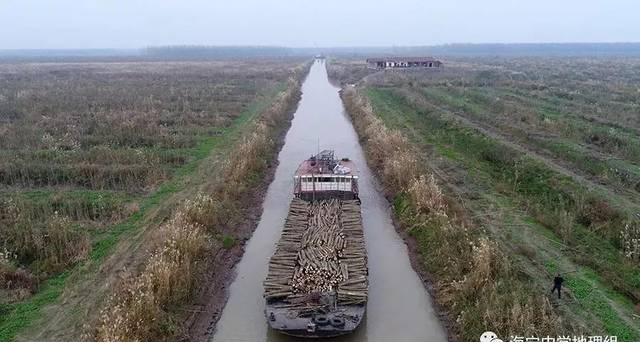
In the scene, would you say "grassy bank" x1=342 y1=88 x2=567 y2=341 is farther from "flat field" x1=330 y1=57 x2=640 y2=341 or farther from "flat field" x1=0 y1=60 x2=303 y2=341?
"flat field" x1=0 y1=60 x2=303 y2=341

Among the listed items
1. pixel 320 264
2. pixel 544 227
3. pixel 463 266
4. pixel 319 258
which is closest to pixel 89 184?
pixel 319 258

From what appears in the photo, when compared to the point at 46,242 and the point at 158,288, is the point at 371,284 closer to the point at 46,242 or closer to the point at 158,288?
the point at 158,288

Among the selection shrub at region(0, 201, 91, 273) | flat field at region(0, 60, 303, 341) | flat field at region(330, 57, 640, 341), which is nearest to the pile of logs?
flat field at region(330, 57, 640, 341)

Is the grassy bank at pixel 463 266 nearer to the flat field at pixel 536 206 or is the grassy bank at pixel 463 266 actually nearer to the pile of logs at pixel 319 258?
the flat field at pixel 536 206

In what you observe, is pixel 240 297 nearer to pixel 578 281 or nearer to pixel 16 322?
pixel 16 322

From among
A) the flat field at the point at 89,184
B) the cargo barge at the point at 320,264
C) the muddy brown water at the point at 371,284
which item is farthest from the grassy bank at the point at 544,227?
the flat field at the point at 89,184
